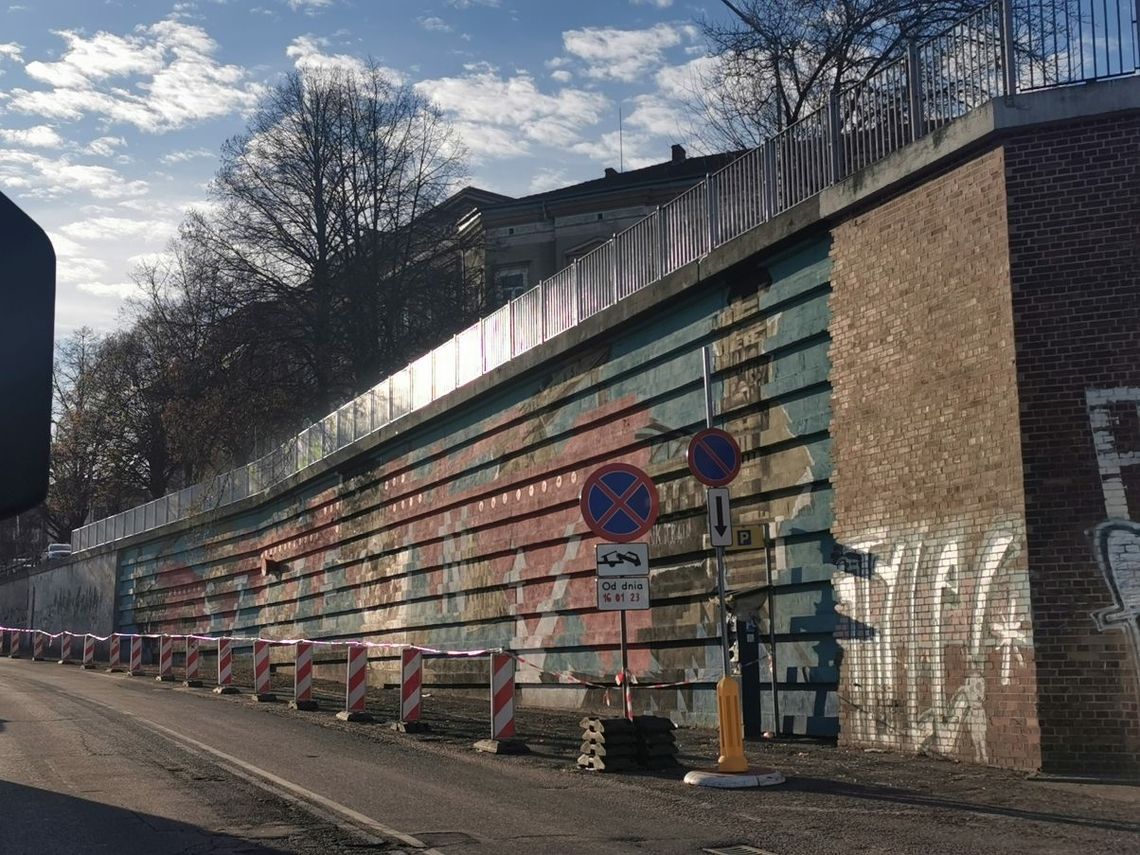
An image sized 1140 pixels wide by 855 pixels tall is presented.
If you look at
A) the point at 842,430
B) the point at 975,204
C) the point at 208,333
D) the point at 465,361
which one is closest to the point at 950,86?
the point at 975,204

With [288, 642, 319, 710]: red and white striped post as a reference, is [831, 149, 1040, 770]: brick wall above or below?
above

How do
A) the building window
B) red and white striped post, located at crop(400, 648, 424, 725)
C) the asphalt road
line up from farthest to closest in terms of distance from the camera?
the building window, red and white striped post, located at crop(400, 648, 424, 725), the asphalt road

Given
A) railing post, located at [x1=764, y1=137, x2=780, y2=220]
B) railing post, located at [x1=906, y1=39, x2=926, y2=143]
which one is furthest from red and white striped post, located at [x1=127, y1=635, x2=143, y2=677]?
railing post, located at [x1=906, y1=39, x2=926, y2=143]

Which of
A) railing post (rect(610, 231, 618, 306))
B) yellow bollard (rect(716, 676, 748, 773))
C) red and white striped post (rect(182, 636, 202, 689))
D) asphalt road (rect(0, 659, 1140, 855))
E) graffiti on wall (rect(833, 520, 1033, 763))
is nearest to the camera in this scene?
asphalt road (rect(0, 659, 1140, 855))

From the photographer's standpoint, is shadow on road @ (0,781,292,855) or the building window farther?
the building window

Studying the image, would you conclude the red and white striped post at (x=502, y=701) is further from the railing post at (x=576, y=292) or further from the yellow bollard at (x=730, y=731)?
the railing post at (x=576, y=292)

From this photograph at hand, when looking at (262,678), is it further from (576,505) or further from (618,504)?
(618,504)

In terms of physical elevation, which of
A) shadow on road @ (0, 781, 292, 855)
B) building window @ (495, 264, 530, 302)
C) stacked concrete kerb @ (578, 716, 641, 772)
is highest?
building window @ (495, 264, 530, 302)

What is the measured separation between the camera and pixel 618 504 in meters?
13.2

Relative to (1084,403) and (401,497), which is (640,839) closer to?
(1084,403)

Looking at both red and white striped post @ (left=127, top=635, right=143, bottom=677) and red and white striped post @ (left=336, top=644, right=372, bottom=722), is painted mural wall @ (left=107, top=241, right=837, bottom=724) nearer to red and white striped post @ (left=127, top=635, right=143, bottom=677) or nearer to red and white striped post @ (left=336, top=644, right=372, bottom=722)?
red and white striped post @ (left=336, top=644, right=372, bottom=722)

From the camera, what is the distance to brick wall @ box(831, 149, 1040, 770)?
41.0 ft

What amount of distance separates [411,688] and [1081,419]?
30.0 feet

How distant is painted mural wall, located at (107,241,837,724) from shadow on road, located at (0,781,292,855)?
7.53 meters
